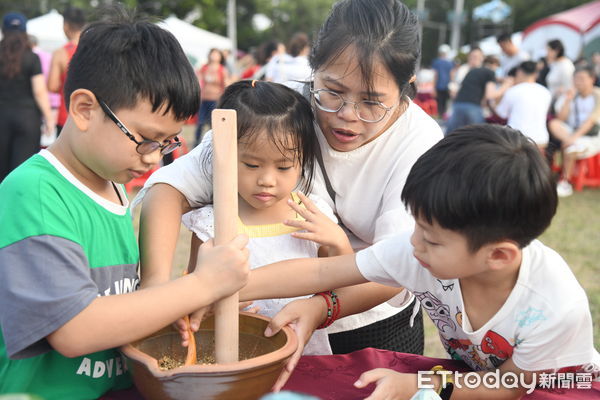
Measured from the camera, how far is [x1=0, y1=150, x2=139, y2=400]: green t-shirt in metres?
1.02

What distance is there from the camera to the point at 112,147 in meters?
1.20

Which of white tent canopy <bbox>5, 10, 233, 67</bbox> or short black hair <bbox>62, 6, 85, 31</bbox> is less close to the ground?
white tent canopy <bbox>5, 10, 233, 67</bbox>

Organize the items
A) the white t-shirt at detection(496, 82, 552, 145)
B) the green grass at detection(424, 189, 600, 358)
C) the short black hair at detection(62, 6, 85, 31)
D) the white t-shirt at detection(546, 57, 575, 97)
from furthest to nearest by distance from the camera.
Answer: the white t-shirt at detection(546, 57, 575, 97)
the white t-shirt at detection(496, 82, 552, 145)
the short black hair at detection(62, 6, 85, 31)
the green grass at detection(424, 189, 600, 358)

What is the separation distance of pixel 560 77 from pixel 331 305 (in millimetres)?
7840

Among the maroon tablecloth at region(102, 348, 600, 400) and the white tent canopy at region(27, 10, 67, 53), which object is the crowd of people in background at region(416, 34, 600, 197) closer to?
the maroon tablecloth at region(102, 348, 600, 400)

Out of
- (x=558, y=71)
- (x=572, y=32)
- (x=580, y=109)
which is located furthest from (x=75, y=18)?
(x=572, y=32)

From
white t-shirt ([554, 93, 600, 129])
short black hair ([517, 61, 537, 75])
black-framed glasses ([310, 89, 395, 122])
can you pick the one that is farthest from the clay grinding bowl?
white t-shirt ([554, 93, 600, 129])

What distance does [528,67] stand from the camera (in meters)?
6.51

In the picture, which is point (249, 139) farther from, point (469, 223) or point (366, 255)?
point (469, 223)

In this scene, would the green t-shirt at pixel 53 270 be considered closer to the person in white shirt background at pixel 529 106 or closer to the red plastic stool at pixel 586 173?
the person in white shirt background at pixel 529 106

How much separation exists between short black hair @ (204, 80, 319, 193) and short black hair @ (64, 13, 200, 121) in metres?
0.30

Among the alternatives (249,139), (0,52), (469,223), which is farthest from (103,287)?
(0,52)

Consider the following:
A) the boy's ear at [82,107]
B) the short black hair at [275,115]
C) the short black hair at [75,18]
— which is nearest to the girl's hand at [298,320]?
the short black hair at [275,115]

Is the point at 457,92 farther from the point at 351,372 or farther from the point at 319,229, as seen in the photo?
the point at 351,372
